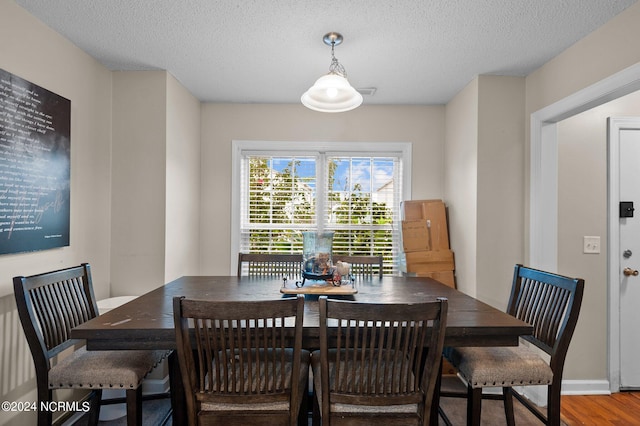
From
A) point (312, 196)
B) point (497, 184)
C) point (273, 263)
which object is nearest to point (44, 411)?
point (273, 263)

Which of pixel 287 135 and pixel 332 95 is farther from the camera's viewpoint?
pixel 287 135

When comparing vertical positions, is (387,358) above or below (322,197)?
below

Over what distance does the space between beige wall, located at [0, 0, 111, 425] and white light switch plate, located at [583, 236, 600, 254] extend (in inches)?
148

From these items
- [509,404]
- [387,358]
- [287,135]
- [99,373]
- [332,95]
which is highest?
[287,135]

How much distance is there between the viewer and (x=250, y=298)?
6.90 feet

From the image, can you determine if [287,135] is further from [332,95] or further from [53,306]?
A: [53,306]

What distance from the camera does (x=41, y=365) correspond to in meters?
1.71

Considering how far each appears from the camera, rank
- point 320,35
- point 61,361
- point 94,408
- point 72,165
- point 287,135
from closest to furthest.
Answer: point 61,361 < point 94,408 < point 320,35 < point 72,165 < point 287,135

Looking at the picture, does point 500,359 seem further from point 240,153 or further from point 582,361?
point 240,153

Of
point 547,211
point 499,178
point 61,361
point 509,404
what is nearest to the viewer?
point 61,361

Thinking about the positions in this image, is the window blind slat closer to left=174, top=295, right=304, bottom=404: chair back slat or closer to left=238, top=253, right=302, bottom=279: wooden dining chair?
left=238, top=253, right=302, bottom=279: wooden dining chair

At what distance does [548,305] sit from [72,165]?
3.07 m

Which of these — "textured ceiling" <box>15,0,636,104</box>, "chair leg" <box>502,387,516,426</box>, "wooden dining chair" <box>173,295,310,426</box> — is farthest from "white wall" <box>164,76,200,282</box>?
"chair leg" <box>502,387,516,426</box>

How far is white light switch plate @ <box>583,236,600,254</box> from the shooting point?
116 inches
